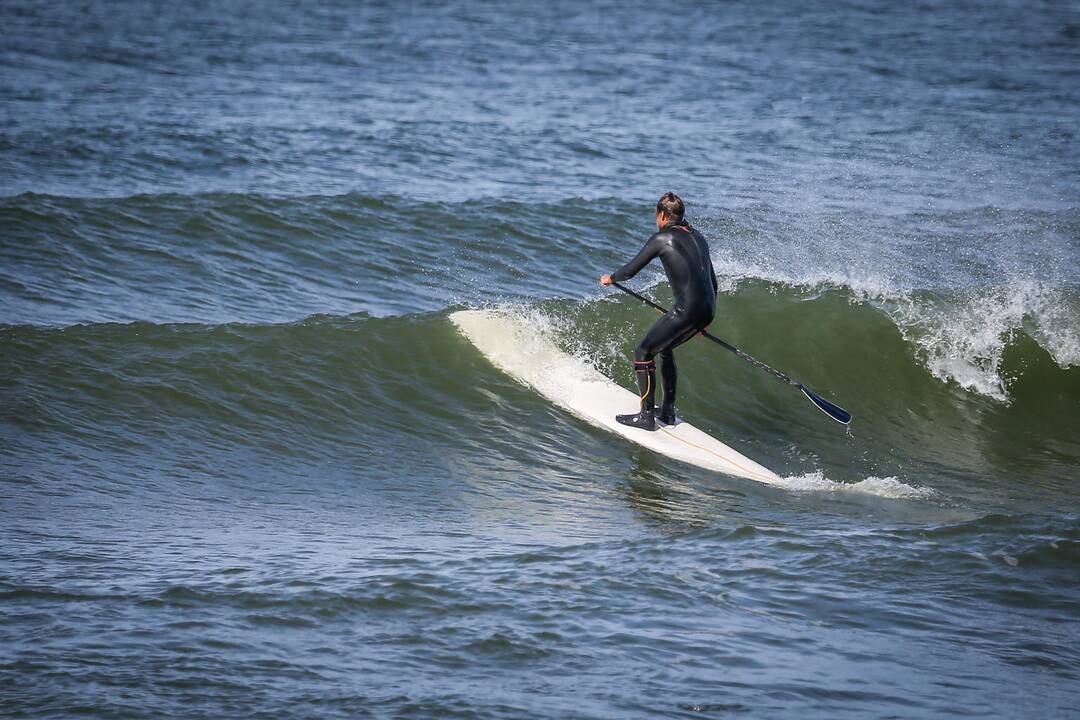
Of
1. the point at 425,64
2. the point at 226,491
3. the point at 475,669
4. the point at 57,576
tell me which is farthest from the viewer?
the point at 425,64

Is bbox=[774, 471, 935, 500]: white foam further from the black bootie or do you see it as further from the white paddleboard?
the black bootie

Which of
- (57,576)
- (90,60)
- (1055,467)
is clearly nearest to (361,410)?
(57,576)

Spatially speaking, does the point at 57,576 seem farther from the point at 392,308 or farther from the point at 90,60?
the point at 90,60

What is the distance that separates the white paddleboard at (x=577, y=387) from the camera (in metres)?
8.24

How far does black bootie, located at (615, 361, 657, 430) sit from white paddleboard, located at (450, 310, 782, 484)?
6 centimetres

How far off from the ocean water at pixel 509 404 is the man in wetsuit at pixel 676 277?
0.85m

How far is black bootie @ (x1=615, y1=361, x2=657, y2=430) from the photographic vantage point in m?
8.32

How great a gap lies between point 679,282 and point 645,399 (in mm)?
1026

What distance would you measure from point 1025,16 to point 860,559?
103ft

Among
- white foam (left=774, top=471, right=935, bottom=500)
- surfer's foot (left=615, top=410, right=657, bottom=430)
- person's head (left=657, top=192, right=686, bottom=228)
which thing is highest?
person's head (left=657, top=192, right=686, bottom=228)

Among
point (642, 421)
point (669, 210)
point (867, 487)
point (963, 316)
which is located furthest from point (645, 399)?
point (963, 316)

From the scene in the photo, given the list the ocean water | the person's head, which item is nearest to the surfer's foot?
the ocean water

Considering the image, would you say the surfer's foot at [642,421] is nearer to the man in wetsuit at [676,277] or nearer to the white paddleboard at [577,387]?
the white paddleboard at [577,387]

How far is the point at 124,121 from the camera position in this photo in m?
17.3
